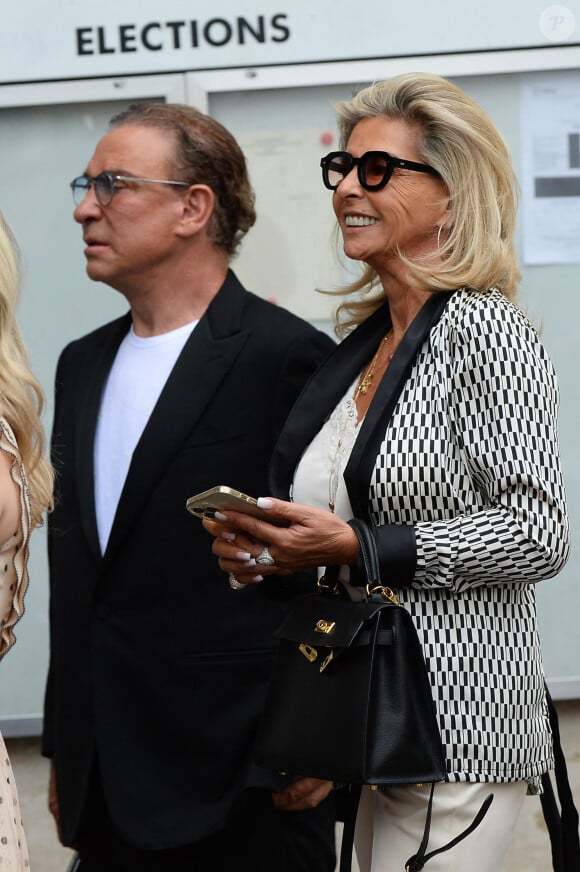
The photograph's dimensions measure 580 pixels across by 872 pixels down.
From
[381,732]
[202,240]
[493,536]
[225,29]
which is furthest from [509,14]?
[381,732]

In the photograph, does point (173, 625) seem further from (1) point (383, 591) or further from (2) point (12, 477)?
(2) point (12, 477)

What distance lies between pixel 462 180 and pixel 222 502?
2.77 ft

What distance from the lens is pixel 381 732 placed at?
7.78ft

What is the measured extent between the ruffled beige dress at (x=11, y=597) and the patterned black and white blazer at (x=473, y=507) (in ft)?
2.12

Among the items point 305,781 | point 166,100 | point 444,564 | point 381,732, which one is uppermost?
point 166,100

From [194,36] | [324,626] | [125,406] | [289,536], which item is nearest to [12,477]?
[289,536]

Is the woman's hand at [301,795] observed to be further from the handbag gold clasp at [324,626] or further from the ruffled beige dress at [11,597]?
the ruffled beige dress at [11,597]

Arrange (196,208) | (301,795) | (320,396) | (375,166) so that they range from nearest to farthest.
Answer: (375,166), (320,396), (301,795), (196,208)

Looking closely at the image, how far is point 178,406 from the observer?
11.5ft

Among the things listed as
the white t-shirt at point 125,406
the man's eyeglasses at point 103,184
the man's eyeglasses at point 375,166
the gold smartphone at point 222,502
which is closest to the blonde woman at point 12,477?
the gold smartphone at point 222,502

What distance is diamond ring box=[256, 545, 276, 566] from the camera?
101 inches

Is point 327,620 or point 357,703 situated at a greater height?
point 327,620

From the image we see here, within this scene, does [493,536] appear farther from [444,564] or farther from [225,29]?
[225,29]

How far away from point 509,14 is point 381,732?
2852mm
